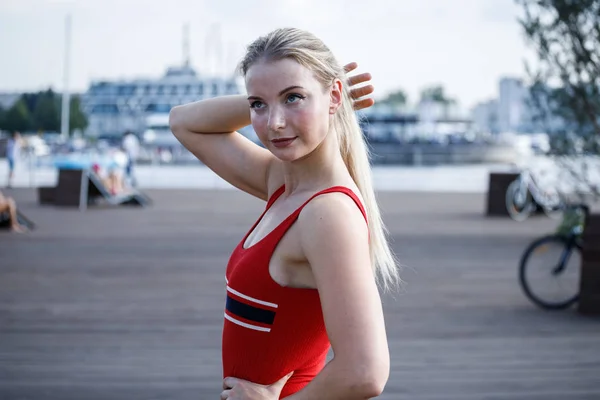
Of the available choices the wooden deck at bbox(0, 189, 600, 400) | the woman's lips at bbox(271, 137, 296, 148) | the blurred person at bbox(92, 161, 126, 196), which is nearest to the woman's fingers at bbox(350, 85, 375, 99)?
the woman's lips at bbox(271, 137, 296, 148)

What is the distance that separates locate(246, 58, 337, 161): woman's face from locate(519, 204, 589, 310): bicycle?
21.9ft

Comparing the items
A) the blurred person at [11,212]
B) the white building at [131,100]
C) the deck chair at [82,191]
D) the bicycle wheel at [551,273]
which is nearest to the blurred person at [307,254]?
the bicycle wheel at [551,273]

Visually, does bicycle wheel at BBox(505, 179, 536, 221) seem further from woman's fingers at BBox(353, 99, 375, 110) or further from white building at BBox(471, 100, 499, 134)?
white building at BBox(471, 100, 499, 134)

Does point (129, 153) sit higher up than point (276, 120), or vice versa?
point (276, 120)

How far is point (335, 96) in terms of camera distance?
1.69 meters

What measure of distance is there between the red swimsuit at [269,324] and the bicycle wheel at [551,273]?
657cm

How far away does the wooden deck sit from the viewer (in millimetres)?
5453

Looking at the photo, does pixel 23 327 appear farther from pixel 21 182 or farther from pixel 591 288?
pixel 21 182

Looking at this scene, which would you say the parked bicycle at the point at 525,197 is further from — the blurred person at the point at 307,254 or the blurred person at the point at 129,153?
the blurred person at the point at 307,254

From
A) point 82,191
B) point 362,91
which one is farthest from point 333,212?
point 82,191

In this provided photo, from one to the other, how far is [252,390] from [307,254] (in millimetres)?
309

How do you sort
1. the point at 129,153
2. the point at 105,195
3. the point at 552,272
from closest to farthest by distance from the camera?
the point at 552,272 → the point at 105,195 → the point at 129,153

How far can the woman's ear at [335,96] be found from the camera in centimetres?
168

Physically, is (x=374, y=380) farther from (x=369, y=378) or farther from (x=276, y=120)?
(x=276, y=120)
